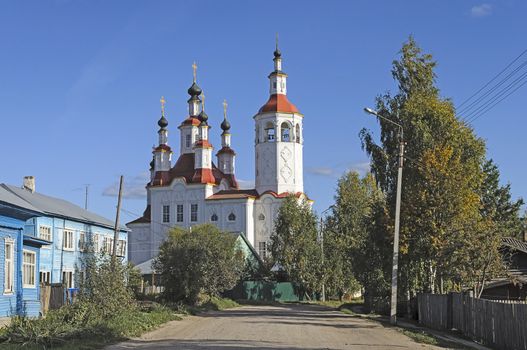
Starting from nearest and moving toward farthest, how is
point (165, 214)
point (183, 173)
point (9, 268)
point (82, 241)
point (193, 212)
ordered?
point (9, 268)
point (82, 241)
point (193, 212)
point (165, 214)
point (183, 173)

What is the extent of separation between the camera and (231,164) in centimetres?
8531

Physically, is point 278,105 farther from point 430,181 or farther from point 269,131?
point 430,181

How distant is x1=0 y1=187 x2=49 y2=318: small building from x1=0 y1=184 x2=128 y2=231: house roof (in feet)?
38.4

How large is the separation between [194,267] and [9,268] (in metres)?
21.2

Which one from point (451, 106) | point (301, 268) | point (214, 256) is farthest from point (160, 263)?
point (451, 106)

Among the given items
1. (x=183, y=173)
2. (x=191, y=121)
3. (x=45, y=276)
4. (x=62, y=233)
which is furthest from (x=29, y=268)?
(x=191, y=121)

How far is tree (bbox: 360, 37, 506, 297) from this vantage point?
1035 inches

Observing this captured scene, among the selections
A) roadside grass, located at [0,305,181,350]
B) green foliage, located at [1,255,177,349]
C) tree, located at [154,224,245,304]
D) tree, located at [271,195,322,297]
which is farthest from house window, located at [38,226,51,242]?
tree, located at [271,195,322,297]

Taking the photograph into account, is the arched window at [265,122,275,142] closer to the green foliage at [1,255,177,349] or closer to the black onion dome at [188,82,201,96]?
the black onion dome at [188,82,201,96]

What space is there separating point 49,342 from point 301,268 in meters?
43.4

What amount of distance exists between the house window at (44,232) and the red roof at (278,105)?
37113 mm

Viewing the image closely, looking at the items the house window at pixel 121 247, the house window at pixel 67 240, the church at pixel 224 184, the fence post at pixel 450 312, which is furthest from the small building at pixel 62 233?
the church at pixel 224 184

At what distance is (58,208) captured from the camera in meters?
42.7

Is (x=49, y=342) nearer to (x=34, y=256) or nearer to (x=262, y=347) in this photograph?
(x=262, y=347)
